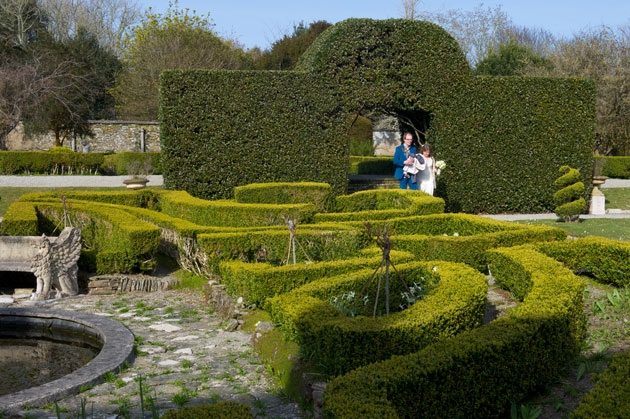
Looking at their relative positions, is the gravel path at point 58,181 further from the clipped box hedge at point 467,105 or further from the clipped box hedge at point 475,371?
the clipped box hedge at point 475,371

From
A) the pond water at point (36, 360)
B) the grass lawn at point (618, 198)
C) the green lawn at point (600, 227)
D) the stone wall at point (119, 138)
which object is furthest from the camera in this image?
the stone wall at point (119, 138)

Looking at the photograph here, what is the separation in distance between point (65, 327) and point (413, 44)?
37.8 feet

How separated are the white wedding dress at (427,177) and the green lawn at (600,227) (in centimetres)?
242

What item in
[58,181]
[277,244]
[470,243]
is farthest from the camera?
[58,181]

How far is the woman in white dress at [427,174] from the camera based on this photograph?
551 inches

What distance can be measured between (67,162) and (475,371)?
70.1 ft

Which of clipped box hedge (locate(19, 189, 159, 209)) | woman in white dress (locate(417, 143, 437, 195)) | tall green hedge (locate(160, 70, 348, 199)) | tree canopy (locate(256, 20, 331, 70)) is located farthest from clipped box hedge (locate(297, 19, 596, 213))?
tree canopy (locate(256, 20, 331, 70))

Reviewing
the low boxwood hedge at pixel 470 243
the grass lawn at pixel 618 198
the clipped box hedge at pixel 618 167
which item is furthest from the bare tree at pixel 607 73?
the low boxwood hedge at pixel 470 243

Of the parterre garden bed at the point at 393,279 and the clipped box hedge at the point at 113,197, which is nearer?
the parterre garden bed at the point at 393,279

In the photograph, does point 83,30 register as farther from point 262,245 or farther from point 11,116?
point 262,245

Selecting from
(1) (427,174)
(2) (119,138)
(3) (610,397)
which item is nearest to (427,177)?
(1) (427,174)

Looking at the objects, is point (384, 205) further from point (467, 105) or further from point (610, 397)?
point (610, 397)

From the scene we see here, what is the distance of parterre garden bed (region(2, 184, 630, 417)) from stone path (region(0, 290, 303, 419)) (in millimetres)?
486

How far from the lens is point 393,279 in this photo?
6.62m
